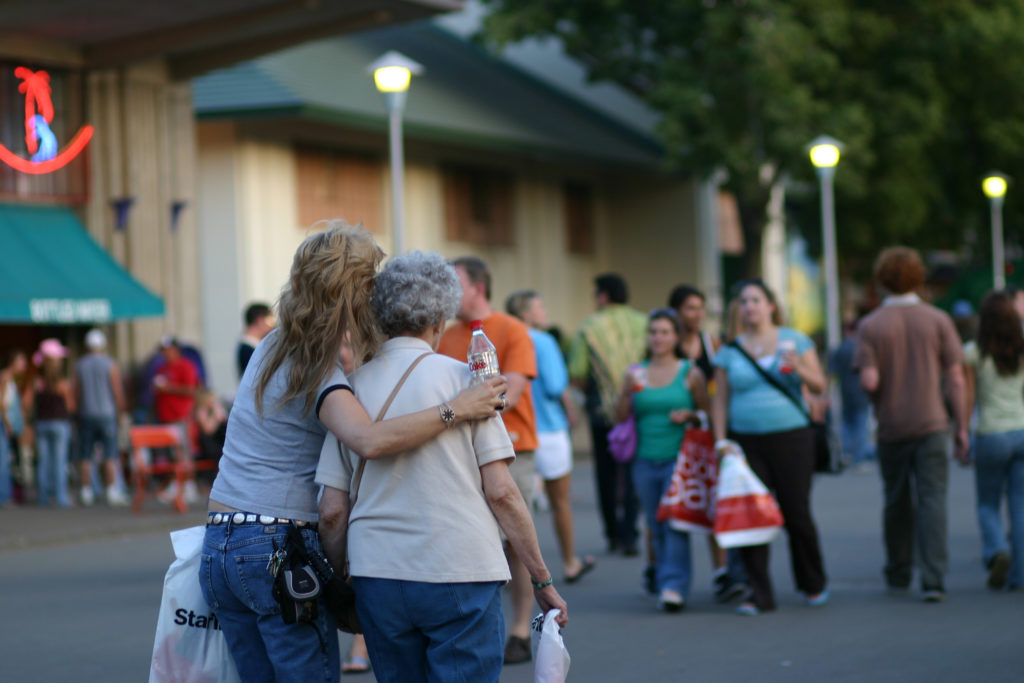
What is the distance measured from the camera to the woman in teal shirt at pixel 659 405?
8578mm

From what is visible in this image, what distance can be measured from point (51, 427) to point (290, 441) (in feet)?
41.1

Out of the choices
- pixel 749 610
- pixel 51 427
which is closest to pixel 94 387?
pixel 51 427

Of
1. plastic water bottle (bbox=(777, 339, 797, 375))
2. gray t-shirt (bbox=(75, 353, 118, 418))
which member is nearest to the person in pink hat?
gray t-shirt (bbox=(75, 353, 118, 418))

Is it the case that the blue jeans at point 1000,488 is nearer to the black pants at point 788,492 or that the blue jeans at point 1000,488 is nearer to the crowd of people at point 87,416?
the black pants at point 788,492

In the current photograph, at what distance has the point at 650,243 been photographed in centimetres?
3128

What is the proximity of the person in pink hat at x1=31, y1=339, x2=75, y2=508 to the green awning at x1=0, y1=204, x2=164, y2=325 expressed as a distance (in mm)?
546

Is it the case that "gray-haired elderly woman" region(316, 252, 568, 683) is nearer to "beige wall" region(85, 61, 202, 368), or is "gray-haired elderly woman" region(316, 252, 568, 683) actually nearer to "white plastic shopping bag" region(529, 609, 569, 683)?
"white plastic shopping bag" region(529, 609, 569, 683)

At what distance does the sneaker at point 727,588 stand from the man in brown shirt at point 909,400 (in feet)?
3.02

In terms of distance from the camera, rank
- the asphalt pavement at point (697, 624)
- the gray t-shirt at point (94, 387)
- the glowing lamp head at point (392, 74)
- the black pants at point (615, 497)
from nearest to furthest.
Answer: the asphalt pavement at point (697, 624) < the black pants at point (615, 497) < the glowing lamp head at point (392, 74) < the gray t-shirt at point (94, 387)

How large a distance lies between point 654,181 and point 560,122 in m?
4.01

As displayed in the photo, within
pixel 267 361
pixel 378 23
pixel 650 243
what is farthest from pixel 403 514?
pixel 650 243

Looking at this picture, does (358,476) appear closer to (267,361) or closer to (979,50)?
(267,361)

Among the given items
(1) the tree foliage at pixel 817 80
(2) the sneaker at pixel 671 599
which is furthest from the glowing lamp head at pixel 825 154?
(2) the sneaker at pixel 671 599

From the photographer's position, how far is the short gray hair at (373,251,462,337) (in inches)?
155
